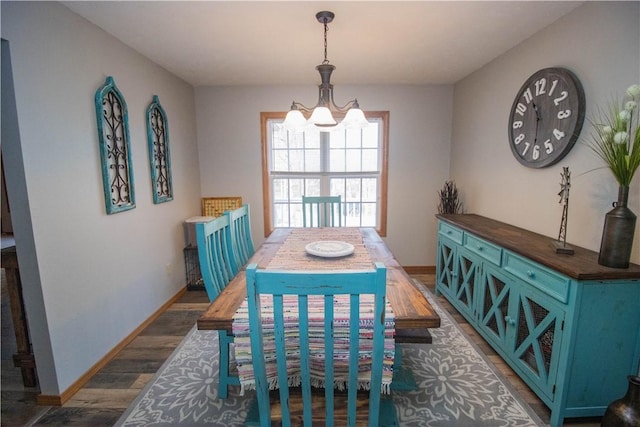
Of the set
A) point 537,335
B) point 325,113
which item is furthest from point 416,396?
point 325,113

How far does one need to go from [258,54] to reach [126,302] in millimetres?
2338

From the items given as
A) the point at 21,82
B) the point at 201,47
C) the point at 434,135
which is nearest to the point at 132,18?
the point at 201,47

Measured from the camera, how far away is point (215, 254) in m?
1.81

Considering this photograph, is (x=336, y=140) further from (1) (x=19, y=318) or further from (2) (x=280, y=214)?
(1) (x=19, y=318)

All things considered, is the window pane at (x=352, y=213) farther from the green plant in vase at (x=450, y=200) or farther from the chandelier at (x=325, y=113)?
the chandelier at (x=325, y=113)

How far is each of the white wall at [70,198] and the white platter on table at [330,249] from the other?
1482 mm

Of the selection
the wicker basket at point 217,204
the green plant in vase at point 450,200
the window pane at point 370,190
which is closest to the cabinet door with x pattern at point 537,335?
the green plant in vase at point 450,200

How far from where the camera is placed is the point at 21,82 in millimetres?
1552

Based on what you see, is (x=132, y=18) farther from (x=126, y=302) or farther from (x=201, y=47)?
(x=126, y=302)

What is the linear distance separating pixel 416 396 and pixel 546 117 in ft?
6.86

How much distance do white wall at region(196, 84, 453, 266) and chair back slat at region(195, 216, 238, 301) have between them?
186 centimetres

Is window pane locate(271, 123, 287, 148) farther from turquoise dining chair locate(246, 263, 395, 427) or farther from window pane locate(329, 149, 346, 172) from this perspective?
turquoise dining chair locate(246, 263, 395, 427)

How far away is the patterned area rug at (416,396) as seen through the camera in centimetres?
166

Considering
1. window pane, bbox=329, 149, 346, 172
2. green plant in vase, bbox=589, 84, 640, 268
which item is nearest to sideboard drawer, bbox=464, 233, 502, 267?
green plant in vase, bbox=589, 84, 640, 268
